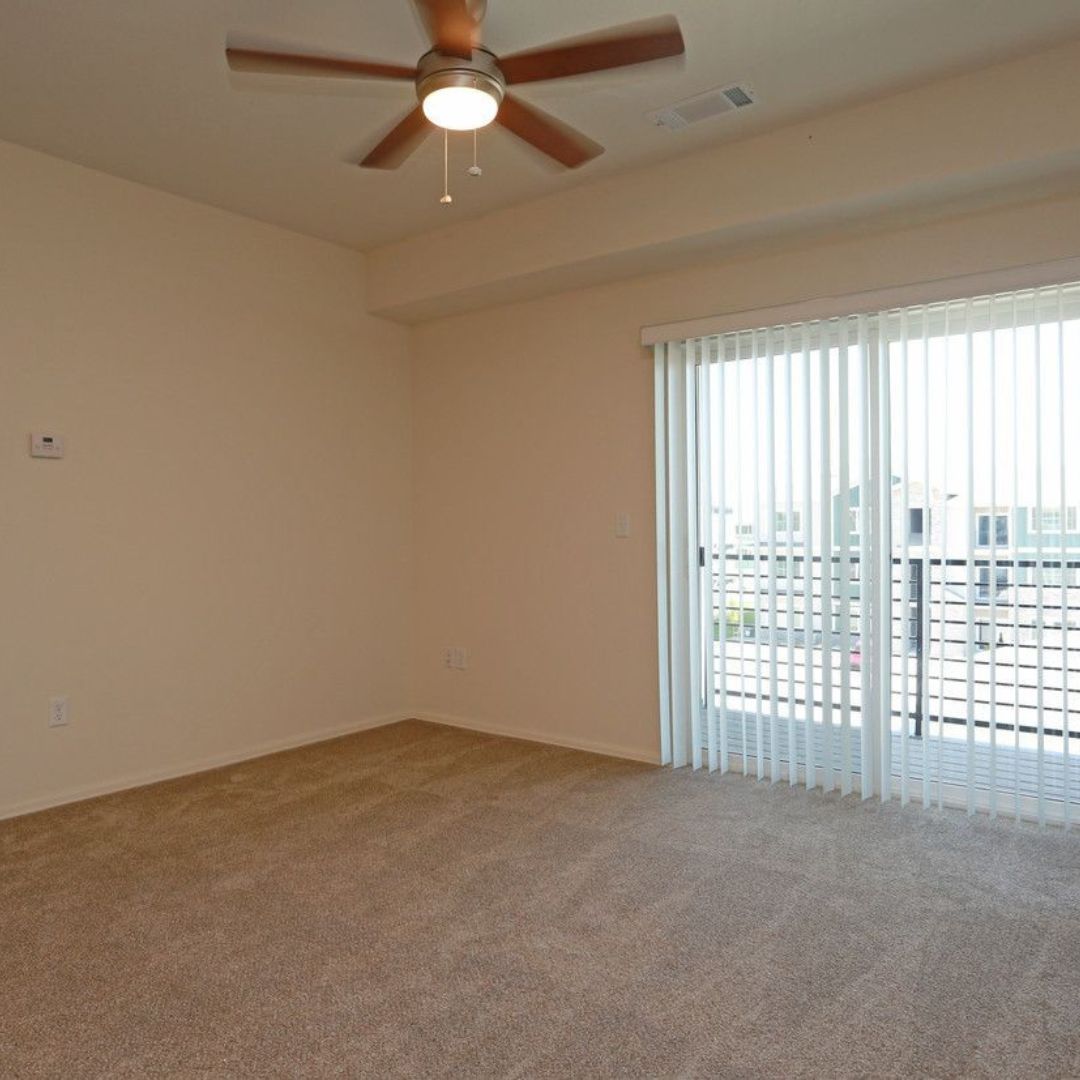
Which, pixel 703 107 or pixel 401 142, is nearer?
pixel 401 142

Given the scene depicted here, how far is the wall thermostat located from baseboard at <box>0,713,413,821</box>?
4.74 feet

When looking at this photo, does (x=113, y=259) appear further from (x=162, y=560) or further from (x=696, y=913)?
(x=696, y=913)

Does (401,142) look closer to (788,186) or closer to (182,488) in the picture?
(788,186)

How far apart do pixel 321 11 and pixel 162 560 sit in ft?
8.13

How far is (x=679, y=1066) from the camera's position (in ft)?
5.94

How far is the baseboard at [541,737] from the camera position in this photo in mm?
4234

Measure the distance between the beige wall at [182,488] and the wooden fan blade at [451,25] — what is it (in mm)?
2370

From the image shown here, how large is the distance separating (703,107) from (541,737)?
10.2ft

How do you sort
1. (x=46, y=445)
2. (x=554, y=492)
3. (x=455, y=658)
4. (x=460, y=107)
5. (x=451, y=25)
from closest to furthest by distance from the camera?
(x=451, y=25)
(x=460, y=107)
(x=46, y=445)
(x=554, y=492)
(x=455, y=658)

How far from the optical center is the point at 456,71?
2.18 meters

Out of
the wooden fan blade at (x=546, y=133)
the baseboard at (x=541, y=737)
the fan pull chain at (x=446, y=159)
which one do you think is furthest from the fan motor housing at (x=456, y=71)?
the baseboard at (x=541, y=737)

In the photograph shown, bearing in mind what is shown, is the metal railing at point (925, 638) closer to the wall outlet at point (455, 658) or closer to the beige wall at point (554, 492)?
the beige wall at point (554, 492)

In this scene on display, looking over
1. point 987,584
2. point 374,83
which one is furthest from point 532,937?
point 374,83

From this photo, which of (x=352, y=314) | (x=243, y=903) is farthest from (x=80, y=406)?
(x=243, y=903)
